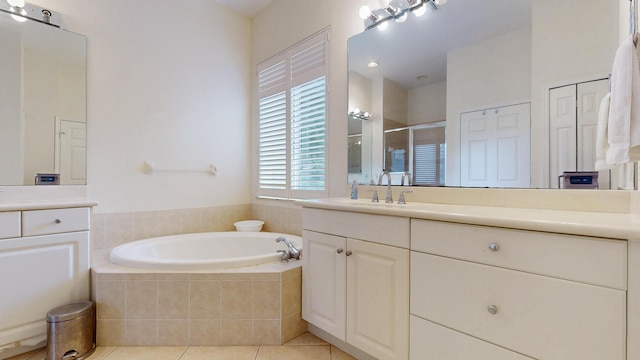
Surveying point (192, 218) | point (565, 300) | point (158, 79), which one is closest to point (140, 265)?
point (192, 218)

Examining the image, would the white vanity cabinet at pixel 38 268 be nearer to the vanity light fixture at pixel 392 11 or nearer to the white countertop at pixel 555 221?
the white countertop at pixel 555 221

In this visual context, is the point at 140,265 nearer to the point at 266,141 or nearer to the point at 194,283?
the point at 194,283

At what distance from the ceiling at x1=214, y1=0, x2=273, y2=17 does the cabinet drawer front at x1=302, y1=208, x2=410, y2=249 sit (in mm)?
2310

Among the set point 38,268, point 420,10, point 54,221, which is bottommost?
point 38,268

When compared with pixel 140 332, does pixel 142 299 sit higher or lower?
higher

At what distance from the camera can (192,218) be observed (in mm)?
2730

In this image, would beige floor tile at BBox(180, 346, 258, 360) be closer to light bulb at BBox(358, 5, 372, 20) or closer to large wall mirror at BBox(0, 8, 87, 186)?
large wall mirror at BBox(0, 8, 87, 186)

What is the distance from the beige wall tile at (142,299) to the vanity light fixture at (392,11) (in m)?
2.22

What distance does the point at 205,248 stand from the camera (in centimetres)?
256

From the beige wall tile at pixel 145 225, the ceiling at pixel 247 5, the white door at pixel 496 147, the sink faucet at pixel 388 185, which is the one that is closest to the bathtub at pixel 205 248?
the beige wall tile at pixel 145 225

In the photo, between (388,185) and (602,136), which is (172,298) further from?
(602,136)

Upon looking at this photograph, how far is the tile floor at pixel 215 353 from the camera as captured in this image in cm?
162

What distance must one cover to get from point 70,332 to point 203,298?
27.3 inches

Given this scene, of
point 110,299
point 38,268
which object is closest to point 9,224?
point 38,268
